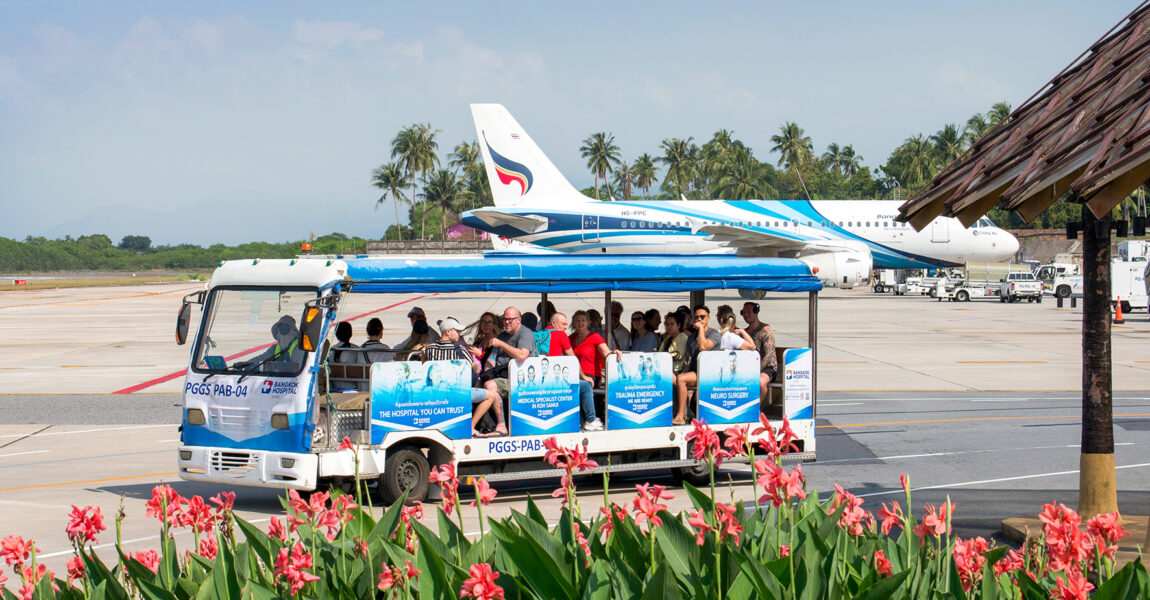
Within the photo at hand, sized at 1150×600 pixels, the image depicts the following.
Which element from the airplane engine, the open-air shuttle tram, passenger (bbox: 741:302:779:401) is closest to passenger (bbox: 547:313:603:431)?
the open-air shuttle tram

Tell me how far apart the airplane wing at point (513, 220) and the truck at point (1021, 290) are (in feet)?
94.0

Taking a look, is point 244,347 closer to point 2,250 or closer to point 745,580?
point 745,580

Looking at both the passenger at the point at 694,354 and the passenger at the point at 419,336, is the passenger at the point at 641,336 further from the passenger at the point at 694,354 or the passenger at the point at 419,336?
the passenger at the point at 419,336

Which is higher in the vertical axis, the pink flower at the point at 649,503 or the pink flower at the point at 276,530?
the pink flower at the point at 649,503

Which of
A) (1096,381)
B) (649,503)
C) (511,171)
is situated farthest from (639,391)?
(511,171)

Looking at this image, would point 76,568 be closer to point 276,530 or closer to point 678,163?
point 276,530

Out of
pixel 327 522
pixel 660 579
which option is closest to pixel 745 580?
pixel 660 579

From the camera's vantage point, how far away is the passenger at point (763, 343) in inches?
537

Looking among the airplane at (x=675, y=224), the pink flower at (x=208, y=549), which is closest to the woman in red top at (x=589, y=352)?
the pink flower at (x=208, y=549)

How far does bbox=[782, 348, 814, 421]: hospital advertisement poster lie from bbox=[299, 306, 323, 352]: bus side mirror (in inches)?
225

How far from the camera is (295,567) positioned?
15.1ft

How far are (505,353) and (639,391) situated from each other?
1660mm

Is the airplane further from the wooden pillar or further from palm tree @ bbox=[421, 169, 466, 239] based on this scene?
palm tree @ bbox=[421, 169, 466, 239]

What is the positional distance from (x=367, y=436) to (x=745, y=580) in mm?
7551
